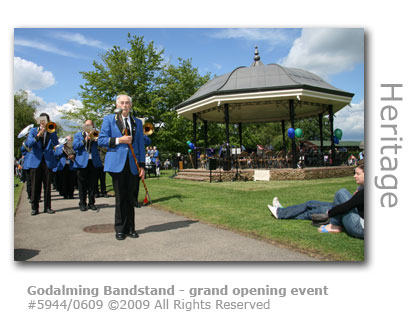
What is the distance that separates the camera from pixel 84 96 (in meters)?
26.4

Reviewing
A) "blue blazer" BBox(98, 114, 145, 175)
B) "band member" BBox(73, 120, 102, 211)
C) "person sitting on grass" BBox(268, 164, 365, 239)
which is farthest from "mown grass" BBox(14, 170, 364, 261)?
"blue blazer" BBox(98, 114, 145, 175)

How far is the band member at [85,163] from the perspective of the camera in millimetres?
7359

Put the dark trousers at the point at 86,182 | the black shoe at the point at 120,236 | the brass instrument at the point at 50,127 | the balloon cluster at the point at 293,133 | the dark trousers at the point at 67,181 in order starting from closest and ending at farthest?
the black shoe at the point at 120,236, the brass instrument at the point at 50,127, the dark trousers at the point at 86,182, the dark trousers at the point at 67,181, the balloon cluster at the point at 293,133

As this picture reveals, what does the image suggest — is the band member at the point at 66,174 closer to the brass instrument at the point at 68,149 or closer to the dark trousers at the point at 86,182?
the brass instrument at the point at 68,149

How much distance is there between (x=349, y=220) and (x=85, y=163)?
5.88m

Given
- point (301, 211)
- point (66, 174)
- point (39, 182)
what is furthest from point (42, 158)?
point (301, 211)

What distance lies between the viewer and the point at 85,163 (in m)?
7.37

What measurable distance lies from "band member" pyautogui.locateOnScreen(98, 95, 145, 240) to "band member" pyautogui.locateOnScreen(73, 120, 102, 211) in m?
2.97

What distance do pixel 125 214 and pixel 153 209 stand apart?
259 cm

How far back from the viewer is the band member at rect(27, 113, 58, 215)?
250 inches

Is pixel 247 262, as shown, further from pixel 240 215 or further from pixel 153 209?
pixel 153 209

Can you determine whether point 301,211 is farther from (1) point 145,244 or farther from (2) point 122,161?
(2) point 122,161

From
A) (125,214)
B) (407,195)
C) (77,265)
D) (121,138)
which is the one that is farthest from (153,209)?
(407,195)

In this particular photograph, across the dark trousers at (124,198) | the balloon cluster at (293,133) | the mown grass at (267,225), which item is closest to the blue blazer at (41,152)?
the mown grass at (267,225)
